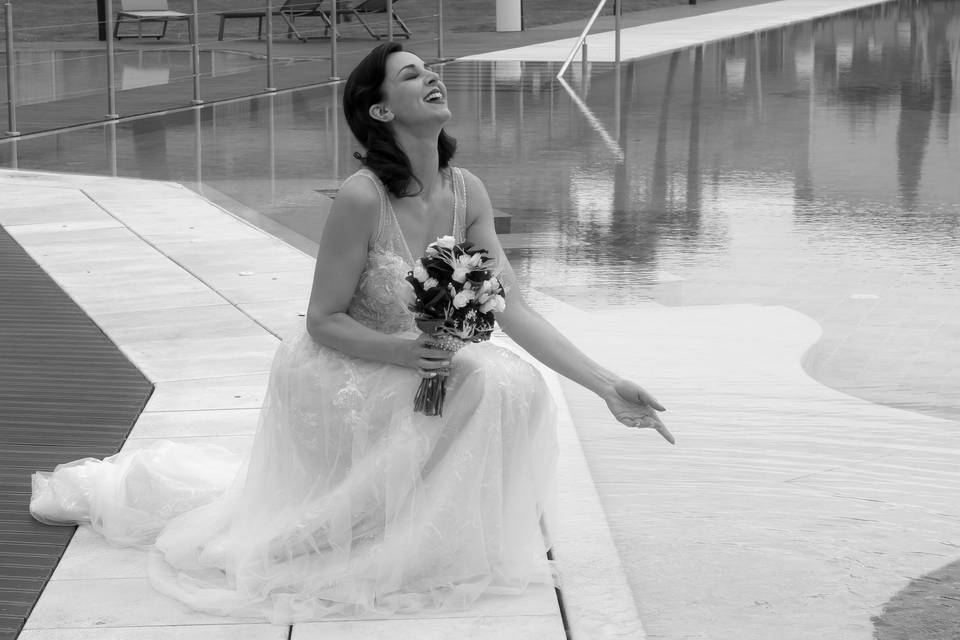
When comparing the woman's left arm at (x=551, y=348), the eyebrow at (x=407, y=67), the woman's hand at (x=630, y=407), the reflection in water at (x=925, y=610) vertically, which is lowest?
the reflection in water at (x=925, y=610)

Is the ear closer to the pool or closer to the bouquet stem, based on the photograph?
the bouquet stem

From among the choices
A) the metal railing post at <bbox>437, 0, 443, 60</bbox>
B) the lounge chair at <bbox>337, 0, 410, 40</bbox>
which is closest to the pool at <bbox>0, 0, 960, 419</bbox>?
the metal railing post at <bbox>437, 0, 443, 60</bbox>

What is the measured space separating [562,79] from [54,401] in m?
14.1

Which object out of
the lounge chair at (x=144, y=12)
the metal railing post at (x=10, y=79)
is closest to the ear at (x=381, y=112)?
the metal railing post at (x=10, y=79)

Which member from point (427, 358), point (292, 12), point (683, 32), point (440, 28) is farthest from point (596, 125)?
point (683, 32)

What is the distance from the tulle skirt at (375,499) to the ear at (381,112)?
0.61 metres

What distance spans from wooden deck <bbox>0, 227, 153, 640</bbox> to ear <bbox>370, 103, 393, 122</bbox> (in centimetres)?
145

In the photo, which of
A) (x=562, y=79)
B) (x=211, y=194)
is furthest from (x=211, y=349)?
(x=562, y=79)

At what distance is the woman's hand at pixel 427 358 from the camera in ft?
11.3

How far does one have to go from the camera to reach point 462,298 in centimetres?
336

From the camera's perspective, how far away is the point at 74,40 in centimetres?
2375

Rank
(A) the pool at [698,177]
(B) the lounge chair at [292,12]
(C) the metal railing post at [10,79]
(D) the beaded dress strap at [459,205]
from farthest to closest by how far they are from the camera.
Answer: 1. (B) the lounge chair at [292,12]
2. (C) the metal railing post at [10,79]
3. (A) the pool at [698,177]
4. (D) the beaded dress strap at [459,205]

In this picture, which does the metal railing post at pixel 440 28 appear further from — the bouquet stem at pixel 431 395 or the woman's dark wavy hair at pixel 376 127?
the bouquet stem at pixel 431 395

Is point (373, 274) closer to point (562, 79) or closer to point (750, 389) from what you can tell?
point (750, 389)
